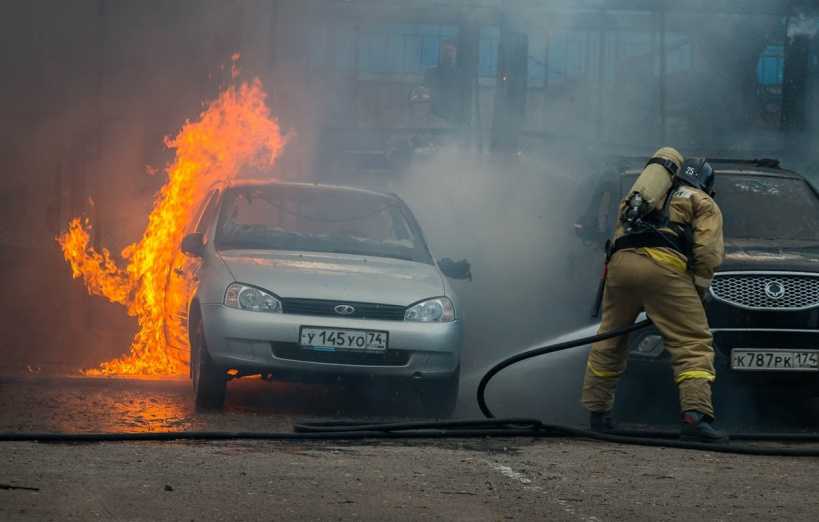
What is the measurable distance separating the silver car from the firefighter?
3.25ft

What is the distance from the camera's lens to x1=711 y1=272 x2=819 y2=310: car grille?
746 centimetres

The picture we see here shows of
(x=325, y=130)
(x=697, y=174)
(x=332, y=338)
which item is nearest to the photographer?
(x=697, y=174)

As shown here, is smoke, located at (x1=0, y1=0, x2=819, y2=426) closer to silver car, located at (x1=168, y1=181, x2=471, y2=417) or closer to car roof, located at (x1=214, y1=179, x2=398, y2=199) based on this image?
car roof, located at (x1=214, y1=179, x2=398, y2=199)

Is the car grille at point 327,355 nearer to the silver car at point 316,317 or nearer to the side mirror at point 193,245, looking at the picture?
the silver car at point 316,317

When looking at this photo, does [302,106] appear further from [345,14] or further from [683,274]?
[683,274]

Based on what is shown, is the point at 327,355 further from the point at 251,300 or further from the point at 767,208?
the point at 767,208

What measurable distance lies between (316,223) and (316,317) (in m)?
1.57

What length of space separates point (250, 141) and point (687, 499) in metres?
9.24

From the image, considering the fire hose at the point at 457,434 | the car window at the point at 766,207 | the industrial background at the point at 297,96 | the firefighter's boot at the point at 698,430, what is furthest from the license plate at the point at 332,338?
the industrial background at the point at 297,96

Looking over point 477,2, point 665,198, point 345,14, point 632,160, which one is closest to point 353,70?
point 345,14

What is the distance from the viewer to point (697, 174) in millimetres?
6996

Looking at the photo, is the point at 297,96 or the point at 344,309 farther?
the point at 297,96

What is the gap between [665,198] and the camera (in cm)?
696

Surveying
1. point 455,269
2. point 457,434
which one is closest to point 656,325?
point 457,434
